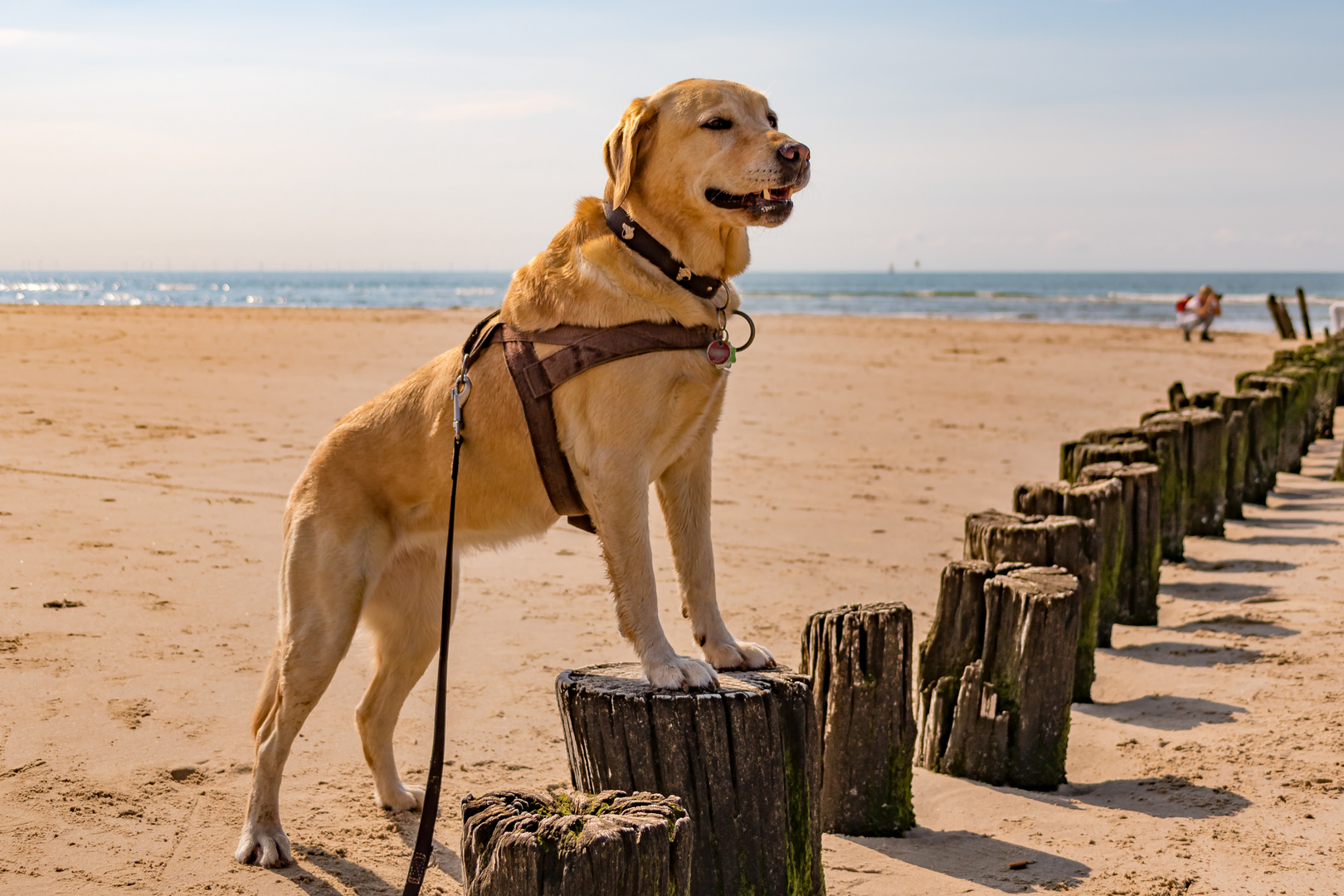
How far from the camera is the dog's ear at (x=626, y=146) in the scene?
3262mm

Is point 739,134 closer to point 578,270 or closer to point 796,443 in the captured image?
point 578,270

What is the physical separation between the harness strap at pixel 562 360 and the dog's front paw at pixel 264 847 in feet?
4.81

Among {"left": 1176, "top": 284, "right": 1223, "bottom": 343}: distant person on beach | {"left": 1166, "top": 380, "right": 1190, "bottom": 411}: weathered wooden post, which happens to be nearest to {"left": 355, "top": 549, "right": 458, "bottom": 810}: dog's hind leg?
{"left": 1166, "top": 380, "right": 1190, "bottom": 411}: weathered wooden post

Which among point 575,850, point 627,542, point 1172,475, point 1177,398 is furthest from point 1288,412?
point 575,850

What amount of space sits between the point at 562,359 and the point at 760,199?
75 centimetres

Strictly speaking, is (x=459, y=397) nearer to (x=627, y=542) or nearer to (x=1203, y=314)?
(x=627, y=542)

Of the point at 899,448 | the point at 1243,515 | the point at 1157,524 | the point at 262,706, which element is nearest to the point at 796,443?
the point at 899,448

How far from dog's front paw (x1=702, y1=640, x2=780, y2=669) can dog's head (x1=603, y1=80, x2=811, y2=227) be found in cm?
128

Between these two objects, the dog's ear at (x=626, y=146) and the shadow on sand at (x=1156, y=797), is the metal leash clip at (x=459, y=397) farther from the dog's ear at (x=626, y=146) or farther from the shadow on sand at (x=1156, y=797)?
the shadow on sand at (x=1156, y=797)

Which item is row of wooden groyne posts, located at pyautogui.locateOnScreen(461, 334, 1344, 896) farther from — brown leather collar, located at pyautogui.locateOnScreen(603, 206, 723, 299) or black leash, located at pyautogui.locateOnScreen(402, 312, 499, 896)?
brown leather collar, located at pyautogui.locateOnScreen(603, 206, 723, 299)

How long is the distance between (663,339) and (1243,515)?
8364 millimetres

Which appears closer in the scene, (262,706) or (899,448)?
(262,706)

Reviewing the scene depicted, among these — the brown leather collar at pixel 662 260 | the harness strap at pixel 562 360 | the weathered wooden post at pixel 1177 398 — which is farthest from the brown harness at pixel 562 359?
the weathered wooden post at pixel 1177 398

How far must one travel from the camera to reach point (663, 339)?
10.5 feet
